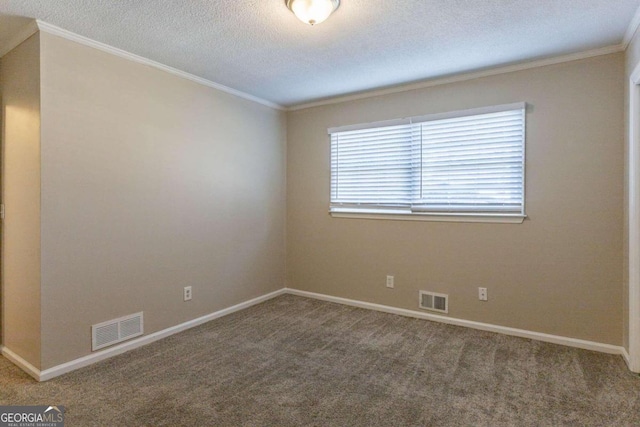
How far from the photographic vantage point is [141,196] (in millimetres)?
3020

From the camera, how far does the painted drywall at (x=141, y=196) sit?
2.51 m

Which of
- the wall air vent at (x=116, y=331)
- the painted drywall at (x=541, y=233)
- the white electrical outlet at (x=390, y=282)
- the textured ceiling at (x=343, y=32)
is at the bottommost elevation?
the wall air vent at (x=116, y=331)

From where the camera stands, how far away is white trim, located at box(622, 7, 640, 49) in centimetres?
229

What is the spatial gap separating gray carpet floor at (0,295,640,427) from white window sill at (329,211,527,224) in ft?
3.49

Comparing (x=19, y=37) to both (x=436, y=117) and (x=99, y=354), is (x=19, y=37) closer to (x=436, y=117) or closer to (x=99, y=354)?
(x=99, y=354)

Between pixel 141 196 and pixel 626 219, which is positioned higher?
pixel 141 196

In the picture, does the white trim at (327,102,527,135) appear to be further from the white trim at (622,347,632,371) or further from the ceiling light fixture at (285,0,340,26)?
the white trim at (622,347,632,371)

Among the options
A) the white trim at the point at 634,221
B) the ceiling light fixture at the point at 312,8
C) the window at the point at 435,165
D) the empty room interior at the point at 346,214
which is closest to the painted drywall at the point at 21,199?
the empty room interior at the point at 346,214

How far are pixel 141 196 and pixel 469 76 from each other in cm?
321

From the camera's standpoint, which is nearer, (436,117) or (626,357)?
(626,357)

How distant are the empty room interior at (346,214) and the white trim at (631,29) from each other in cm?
4

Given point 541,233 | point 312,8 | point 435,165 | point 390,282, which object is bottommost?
point 390,282

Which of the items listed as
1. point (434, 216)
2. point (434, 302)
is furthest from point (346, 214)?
point (434, 302)

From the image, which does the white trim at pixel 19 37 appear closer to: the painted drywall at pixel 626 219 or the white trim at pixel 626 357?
the painted drywall at pixel 626 219
